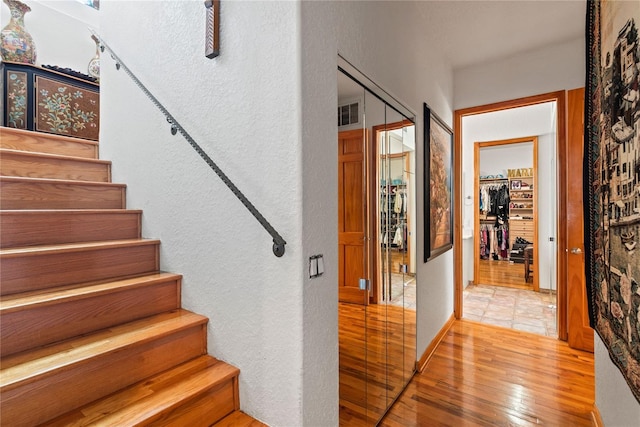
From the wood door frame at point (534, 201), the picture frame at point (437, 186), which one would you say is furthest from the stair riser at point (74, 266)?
the wood door frame at point (534, 201)

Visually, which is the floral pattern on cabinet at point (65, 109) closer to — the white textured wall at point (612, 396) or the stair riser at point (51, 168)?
the stair riser at point (51, 168)

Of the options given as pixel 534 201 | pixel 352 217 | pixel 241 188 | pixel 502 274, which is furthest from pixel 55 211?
pixel 502 274

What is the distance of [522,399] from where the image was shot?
6.73ft

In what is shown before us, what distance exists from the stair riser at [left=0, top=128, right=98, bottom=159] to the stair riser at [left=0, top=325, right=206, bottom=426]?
196 centimetres

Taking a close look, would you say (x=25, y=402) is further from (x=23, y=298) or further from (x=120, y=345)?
(x=23, y=298)

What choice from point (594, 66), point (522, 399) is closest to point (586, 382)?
point (522, 399)

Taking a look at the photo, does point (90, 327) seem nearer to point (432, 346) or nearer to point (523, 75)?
point (432, 346)

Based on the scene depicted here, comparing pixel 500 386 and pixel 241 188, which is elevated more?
pixel 241 188

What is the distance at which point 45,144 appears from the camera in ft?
7.73

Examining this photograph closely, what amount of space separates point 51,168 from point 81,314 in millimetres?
1251

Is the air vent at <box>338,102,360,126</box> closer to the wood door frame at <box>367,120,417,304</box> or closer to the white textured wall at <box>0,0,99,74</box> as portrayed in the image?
the wood door frame at <box>367,120,417,304</box>

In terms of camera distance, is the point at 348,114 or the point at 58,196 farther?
the point at 58,196

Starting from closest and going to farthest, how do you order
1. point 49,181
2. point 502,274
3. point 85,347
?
point 85,347 → point 49,181 → point 502,274

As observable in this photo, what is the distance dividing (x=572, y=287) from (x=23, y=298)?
3919 millimetres
